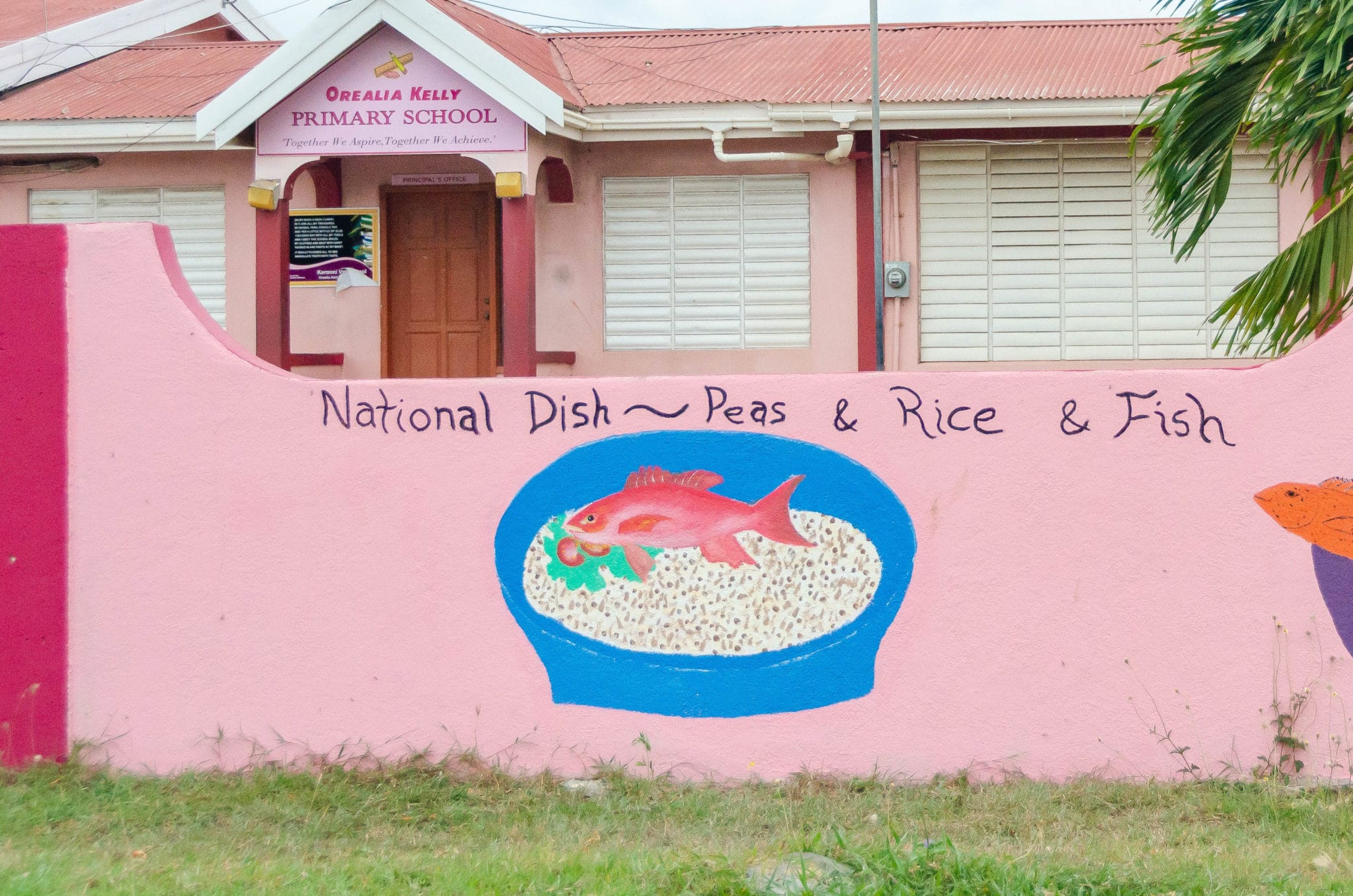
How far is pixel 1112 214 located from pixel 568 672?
659 cm

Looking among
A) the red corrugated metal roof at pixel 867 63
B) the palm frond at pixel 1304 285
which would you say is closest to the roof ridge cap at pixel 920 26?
the red corrugated metal roof at pixel 867 63

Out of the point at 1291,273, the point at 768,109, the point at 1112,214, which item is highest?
the point at 768,109

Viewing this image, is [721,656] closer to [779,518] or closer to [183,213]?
[779,518]

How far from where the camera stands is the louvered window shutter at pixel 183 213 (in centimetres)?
1028

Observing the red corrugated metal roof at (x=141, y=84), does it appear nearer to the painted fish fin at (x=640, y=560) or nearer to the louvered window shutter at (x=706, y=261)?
the louvered window shutter at (x=706, y=261)

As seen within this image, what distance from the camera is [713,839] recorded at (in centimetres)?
436

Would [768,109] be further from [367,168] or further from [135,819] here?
[135,819]

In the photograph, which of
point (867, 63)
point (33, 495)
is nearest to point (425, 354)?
point (867, 63)

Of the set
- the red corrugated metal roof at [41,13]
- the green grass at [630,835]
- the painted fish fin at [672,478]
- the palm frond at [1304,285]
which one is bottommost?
the green grass at [630,835]

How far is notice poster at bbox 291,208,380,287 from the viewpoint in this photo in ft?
33.4

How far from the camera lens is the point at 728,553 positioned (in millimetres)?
5184

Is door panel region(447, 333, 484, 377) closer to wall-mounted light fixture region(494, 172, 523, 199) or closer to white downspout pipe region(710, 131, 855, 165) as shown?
wall-mounted light fixture region(494, 172, 523, 199)

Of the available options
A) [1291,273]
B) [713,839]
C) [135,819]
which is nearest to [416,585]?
[135,819]

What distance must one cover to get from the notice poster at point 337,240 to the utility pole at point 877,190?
4.11 metres
